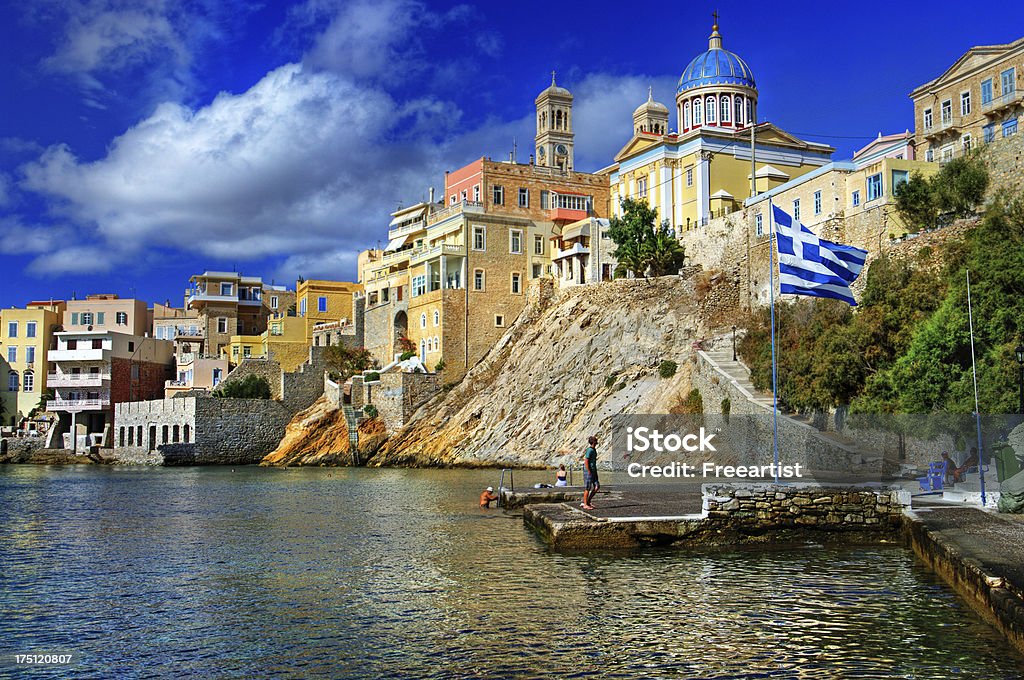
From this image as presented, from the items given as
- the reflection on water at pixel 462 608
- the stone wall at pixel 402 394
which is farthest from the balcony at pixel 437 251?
the reflection on water at pixel 462 608

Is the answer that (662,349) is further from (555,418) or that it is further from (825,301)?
(825,301)

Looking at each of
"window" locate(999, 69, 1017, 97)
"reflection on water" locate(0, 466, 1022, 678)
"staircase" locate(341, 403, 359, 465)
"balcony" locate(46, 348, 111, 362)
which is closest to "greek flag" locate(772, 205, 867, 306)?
"reflection on water" locate(0, 466, 1022, 678)

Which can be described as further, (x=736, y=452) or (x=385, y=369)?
(x=385, y=369)

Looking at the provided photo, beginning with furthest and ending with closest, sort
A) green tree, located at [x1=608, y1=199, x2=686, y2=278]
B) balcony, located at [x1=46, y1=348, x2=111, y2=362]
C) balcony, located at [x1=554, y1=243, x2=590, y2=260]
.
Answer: balcony, located at [x1=46, y1=348, x2=111, y2=362], balcony, located at [x1=554, y1=243, x2=590, y2=260], green tree, located at [x1=608, y1=199, x2=686, y2=278]

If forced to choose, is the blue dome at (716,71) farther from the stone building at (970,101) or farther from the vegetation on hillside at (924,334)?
the vegetation on hillside at (924,334)

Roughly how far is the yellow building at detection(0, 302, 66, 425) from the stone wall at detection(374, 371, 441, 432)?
2987 centimetres

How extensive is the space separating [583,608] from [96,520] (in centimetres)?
1888

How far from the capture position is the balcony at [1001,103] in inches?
1650

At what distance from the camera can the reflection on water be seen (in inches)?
460

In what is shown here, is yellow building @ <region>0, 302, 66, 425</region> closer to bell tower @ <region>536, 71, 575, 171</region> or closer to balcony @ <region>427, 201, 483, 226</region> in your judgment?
balcony @ <region>427, 201, 483, 226</region>

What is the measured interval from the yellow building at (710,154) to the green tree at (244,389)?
26847 millimetres

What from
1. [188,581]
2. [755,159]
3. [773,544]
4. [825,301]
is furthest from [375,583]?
[755,159]

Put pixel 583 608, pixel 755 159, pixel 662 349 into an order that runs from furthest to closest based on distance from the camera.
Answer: pixel 755 159, pixel 662 349, pixel 583 608

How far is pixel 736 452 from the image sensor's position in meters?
34.6
